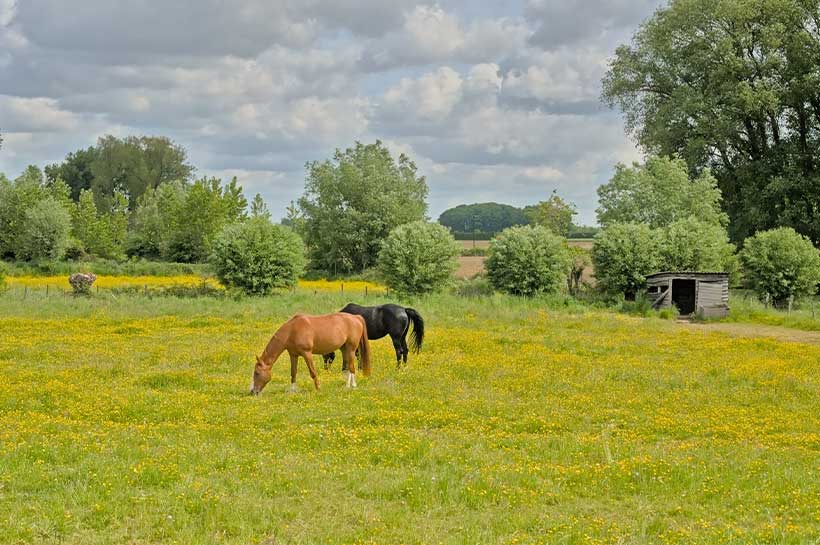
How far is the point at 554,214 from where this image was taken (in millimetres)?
82000

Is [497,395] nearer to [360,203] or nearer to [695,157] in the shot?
[695,157]

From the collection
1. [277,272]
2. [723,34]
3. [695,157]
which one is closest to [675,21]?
[723,34]

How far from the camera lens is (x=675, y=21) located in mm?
54281

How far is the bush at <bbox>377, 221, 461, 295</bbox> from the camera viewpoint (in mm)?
41625

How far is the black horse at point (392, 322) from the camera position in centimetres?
1969

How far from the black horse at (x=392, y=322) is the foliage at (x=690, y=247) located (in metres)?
26.3

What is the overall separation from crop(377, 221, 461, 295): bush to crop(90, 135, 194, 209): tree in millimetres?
80872

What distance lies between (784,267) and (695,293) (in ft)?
25.2

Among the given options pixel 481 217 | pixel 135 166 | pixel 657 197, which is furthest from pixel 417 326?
pixel 481 217

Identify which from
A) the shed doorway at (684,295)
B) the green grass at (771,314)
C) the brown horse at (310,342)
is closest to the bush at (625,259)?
the shed doorway at (684,295)

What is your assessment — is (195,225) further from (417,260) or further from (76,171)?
(76,171)

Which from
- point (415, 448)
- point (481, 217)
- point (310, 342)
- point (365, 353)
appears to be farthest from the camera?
point (481, 217)

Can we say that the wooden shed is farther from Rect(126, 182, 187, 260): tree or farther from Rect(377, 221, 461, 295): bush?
Rect(126, 182, 187, 260): tree

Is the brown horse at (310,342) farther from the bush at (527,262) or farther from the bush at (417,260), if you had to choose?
the bush at (527,262)
